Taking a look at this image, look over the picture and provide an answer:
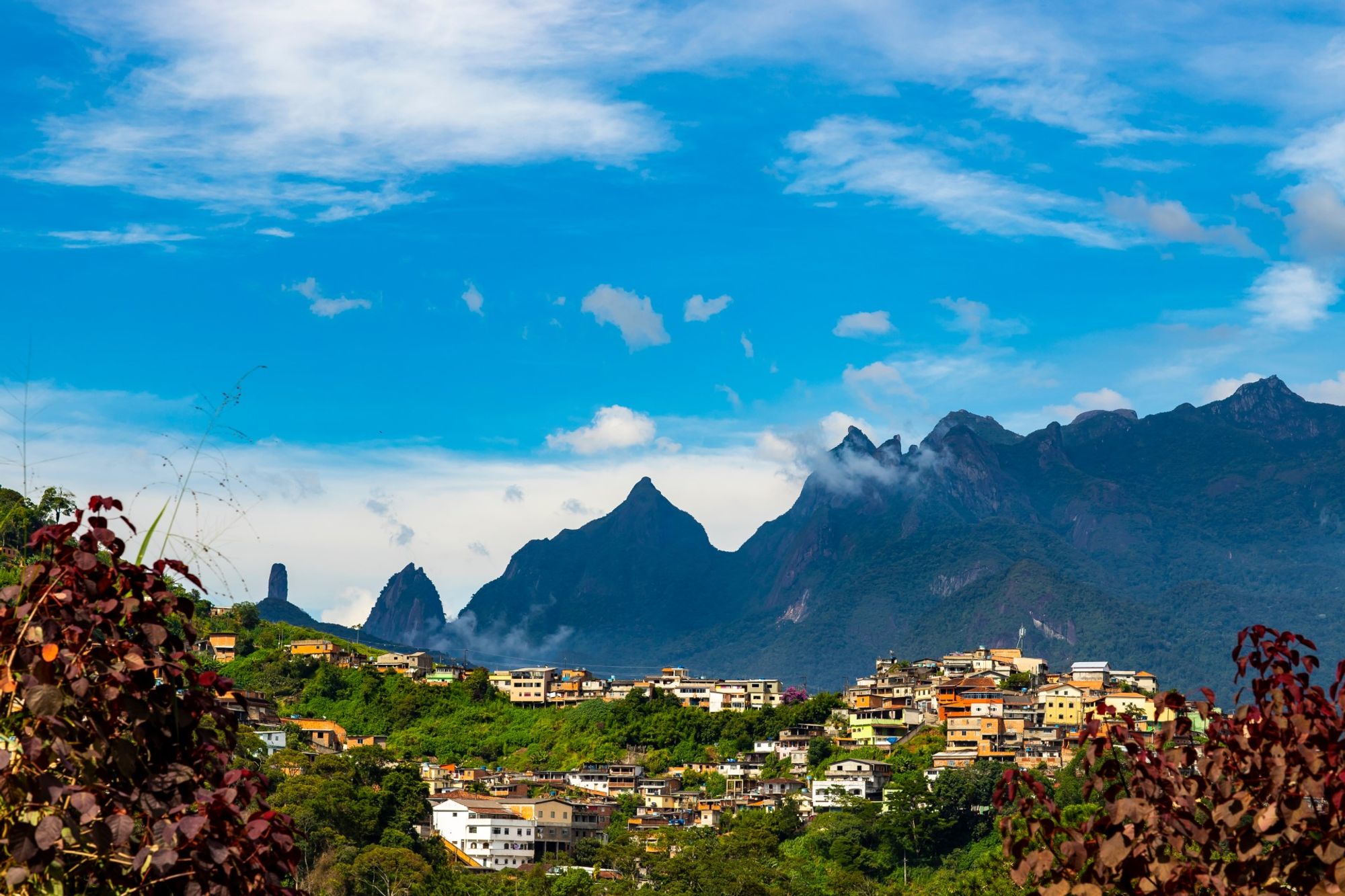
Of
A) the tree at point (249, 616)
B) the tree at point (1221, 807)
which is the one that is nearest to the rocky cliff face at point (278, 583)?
the tree at point (249, 616)

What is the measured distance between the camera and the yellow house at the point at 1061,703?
69000 mm

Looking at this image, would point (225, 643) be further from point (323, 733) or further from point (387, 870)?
point (387, 870)

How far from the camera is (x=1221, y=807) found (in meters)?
4.20

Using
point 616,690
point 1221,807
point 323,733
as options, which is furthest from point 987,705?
point 1221,807

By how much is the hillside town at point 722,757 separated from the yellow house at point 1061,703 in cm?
8

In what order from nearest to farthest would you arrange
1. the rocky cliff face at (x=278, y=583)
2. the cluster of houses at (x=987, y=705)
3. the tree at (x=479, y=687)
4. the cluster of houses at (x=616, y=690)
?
the cluster of houses at (x=987, y=705) < the tree at (x=479, y=687) < the cluster of houses at (x=616, y=690) < the rocky cliff face at (x=278, y=583)

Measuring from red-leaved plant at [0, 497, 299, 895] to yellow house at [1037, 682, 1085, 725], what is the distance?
6757cm

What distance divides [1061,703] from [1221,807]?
68.4m

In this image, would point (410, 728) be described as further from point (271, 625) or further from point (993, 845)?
point (993, 845)

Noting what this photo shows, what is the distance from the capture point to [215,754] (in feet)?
13.3

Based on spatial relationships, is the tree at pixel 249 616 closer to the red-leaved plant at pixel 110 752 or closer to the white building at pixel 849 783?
the white building at pixel 849 783

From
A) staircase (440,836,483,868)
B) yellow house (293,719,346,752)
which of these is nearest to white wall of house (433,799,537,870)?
staircase (440,836,483,868)

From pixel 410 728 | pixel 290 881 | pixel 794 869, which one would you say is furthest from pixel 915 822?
pixel 290 881

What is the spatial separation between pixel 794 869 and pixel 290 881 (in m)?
43.8
